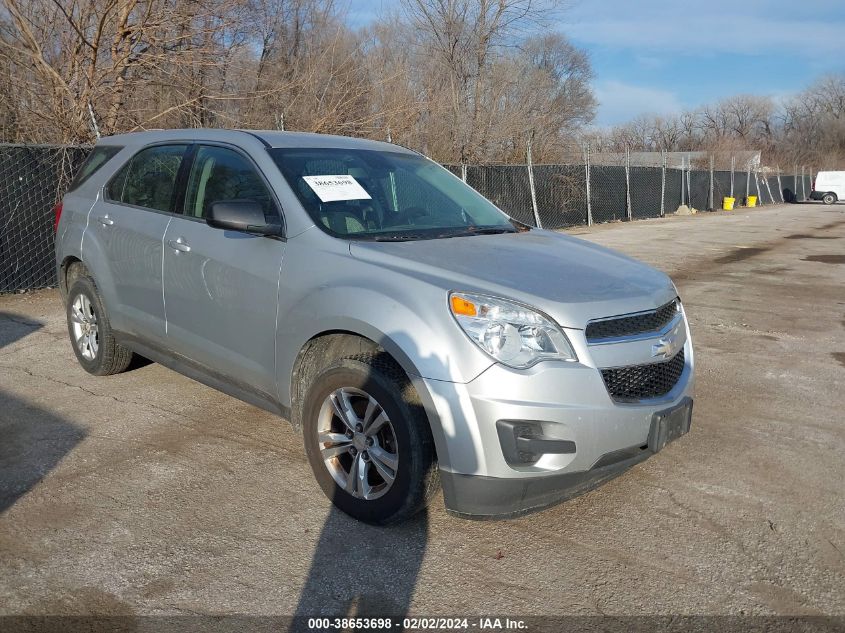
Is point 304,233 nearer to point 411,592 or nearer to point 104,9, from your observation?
point 411,592

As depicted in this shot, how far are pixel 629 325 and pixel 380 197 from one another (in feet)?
5.34

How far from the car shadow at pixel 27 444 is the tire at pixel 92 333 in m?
0.58

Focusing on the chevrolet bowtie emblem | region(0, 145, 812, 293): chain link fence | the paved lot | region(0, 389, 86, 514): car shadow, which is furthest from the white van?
region(0, 389, 86, 514): car shadow

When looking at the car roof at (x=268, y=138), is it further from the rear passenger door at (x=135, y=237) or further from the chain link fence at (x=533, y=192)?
the chain link fence at (x=533, y=192)

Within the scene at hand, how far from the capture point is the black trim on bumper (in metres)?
2.91

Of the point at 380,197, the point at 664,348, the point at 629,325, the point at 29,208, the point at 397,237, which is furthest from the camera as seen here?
the point at 29,208

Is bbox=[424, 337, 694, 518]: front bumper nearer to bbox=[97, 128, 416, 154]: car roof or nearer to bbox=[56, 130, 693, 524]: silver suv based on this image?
bbox=[56, 130, 693, 524]: silver suv

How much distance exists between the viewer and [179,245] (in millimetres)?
4262

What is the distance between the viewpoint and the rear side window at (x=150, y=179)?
4.57m

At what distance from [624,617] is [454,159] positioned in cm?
1892

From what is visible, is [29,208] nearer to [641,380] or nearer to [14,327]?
[14,327]

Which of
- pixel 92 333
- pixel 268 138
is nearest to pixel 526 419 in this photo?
pixel 268 138

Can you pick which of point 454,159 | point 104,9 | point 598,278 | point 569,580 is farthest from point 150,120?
point 454,159

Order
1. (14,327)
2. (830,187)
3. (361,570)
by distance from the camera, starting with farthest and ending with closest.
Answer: (830,187) → (14,327) → (361,570)
